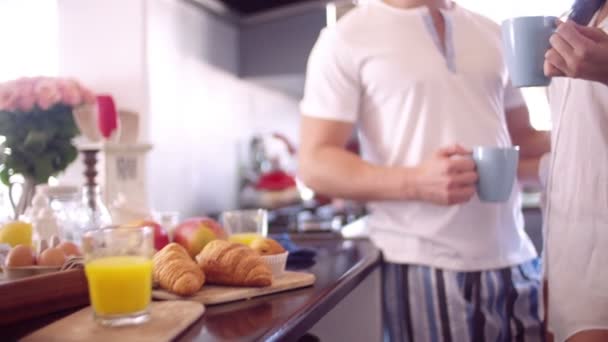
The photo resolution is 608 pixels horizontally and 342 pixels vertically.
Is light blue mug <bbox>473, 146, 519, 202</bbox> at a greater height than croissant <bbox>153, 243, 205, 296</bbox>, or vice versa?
light blue mug <bbox>473, 146, 519, 202</bbox>

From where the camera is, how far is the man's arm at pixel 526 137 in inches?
52.5

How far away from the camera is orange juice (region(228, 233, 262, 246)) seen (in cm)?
110

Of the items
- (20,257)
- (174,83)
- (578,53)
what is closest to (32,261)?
(20,257)

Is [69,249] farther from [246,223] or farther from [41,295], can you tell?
[246,223]

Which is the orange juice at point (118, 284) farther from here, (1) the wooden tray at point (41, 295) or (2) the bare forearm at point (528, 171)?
(2) the bare forearm at point (528, 171)

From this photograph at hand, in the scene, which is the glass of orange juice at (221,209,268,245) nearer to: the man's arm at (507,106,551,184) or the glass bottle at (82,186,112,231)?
the glass bottle at (82,186,112,231)

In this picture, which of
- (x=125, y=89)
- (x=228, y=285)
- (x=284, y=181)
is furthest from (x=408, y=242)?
(x=284, y=181)

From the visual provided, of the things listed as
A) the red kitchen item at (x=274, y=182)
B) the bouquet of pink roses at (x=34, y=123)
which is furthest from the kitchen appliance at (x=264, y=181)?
the bouquet of pink roses at (x=34, y=123)

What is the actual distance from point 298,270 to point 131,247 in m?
0.41

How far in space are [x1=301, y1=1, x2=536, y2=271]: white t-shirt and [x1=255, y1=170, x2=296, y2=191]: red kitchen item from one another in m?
1.58

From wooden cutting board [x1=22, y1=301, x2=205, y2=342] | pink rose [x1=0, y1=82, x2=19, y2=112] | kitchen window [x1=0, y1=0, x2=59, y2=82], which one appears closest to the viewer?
wooden cutting board [x1=22, y1=301, x2=205, y2=342]

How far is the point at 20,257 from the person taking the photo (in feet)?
2.68

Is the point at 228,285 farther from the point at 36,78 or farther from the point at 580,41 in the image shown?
the point at 36,78

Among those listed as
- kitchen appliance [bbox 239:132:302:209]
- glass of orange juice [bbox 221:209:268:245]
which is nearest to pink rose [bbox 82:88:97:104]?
glass of orange juice [bbox 221:209:268:245]
